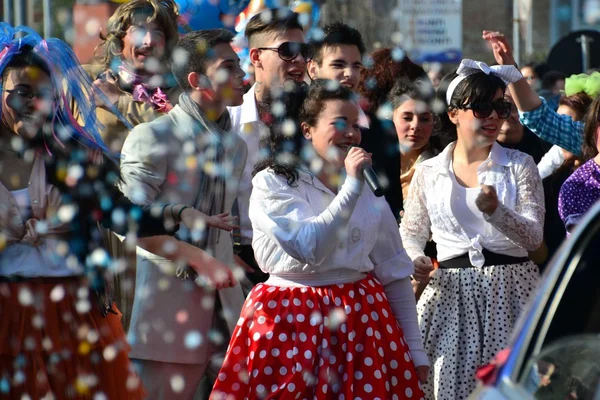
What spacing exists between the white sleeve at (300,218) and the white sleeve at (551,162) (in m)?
3.00

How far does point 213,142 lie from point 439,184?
1048mm

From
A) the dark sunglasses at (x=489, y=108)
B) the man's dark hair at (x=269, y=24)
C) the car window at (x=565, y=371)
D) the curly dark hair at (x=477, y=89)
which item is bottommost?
→ the car window at (x=565, y=371)

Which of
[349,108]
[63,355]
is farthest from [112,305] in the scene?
[349,108]

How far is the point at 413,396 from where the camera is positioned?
4.67m

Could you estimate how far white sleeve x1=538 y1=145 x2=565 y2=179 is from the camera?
24.4ft

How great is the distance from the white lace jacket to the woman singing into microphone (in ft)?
2.06

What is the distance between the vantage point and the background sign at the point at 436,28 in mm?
20156

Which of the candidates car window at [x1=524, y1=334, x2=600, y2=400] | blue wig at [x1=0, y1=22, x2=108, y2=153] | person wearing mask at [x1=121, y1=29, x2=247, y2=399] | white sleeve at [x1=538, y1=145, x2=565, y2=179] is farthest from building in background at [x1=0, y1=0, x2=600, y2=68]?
car window at [x1=524, y1=334, x2=600, y2=400]

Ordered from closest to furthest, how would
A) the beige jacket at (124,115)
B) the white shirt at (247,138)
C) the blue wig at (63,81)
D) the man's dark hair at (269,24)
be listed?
the blue wig at (63,81), the white shirt at (247,138), the beige jacket at (124,115), the man's dark hair at (269,24)

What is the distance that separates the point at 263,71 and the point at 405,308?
174cm

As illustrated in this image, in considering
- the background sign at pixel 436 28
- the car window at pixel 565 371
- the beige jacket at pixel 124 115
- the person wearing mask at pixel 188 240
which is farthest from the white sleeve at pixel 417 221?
the background sign at pixel 436 28

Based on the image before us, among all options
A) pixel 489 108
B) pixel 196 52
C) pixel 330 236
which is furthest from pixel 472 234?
pixel 196 52

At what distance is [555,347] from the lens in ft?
10.3

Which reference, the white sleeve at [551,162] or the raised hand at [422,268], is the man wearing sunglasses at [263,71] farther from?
the white sleeve at [551,162]
